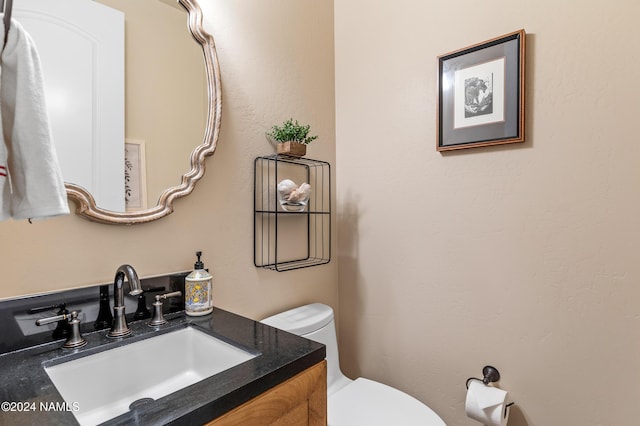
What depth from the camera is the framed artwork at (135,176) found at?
0.97 metres

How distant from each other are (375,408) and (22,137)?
129 cm

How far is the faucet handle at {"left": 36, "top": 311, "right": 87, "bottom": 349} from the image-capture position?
787 mm

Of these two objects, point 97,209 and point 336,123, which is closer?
point 97,209

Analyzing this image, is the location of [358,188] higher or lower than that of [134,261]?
higher

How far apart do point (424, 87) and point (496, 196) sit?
1.81 ft

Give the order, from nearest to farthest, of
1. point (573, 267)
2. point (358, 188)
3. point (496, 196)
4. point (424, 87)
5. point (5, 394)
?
1. point (5, 394)
2. point (573, 267)
3. point (496, 196)
4. point (424, 87)
5. point (358, 188)

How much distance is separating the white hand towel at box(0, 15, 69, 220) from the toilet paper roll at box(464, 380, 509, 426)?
4.47 feet

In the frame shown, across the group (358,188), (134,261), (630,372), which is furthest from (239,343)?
(630,372)

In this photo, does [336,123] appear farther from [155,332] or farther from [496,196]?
[155,332]

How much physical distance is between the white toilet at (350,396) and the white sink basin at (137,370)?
384mm

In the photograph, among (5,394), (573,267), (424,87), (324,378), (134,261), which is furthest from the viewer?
(424,87)

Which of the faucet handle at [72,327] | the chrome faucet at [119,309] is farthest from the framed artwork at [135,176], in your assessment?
the faucet handle at [72,327]

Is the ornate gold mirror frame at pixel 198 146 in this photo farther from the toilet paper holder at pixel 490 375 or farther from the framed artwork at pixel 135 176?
the toilet paper holder at pixel 490 375

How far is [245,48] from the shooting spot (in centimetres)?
129
